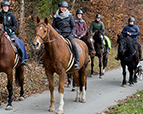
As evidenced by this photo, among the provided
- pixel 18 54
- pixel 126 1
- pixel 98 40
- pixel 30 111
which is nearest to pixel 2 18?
pixel 18 54

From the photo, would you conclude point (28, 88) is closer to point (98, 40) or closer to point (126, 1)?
point (98, 40)

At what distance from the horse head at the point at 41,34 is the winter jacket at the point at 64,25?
3.60 ft

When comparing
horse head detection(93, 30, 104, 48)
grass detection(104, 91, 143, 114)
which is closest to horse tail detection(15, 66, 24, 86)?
grass detection(104, 91, 143, 114)

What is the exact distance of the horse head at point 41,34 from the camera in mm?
5275

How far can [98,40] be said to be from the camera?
40.2 feet

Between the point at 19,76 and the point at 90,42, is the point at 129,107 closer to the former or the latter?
the point at 19,76

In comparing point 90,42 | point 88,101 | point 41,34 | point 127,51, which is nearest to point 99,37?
point 90,42

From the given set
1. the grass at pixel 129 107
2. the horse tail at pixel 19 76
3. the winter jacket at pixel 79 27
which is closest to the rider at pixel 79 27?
the winter jacket at pixel 79 27

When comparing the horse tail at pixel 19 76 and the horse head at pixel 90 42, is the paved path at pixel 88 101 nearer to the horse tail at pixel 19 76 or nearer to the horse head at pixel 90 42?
the horse tail at pixel 19 76

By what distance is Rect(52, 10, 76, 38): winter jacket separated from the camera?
22.4ft

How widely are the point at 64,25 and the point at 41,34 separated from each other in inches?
60.0

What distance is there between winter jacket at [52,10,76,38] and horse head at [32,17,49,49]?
110 cm

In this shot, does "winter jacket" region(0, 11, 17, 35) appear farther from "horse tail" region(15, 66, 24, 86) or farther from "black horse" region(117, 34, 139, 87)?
"black horse" region(117, 34, 139, 87)

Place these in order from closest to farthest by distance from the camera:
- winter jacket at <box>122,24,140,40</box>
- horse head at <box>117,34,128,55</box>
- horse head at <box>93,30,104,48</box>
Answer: horse head at <box>117,34,128,55</box>
winter jacket at <box>122,24,140,40</box>
horse head at <box>93,30,104,48</box>
